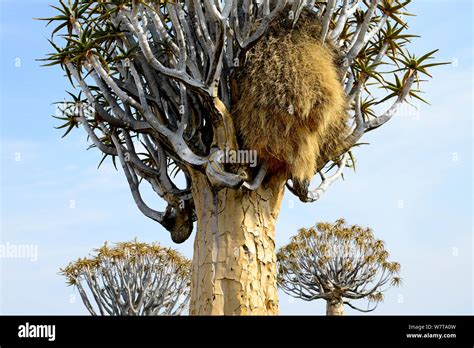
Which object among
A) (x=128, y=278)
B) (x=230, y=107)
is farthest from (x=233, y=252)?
(x=128, y=278)

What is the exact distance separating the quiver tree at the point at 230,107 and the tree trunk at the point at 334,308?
9945 mm

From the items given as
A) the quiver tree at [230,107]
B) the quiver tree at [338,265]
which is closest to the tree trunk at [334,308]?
the quiver tree at [338,265]

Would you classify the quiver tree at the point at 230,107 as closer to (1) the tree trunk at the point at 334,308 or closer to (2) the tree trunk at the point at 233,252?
(2) the tree trunk at the point at 233,252

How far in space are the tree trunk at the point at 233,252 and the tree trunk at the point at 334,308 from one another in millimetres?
10667

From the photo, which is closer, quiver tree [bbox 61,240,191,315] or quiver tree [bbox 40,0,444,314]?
quiver tree [bbox 40,0,444,314]

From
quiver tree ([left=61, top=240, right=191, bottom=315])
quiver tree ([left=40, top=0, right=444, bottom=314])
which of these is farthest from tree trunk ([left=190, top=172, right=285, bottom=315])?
quiver tree ([left=61, top=240, right=191, bottom=315])

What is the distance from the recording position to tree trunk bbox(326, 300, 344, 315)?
17.5 m

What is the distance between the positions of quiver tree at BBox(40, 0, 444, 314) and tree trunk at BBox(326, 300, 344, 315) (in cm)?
995

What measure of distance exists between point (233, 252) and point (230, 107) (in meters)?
1.76

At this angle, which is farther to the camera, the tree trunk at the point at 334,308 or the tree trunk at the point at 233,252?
the tree trunk at the point at 334,308

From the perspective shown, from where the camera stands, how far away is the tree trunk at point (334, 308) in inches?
688

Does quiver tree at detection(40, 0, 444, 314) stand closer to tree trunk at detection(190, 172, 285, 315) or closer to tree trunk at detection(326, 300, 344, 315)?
tree trunk at detection(190, 172, 285, 315)

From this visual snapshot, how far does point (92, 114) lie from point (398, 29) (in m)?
4.26
